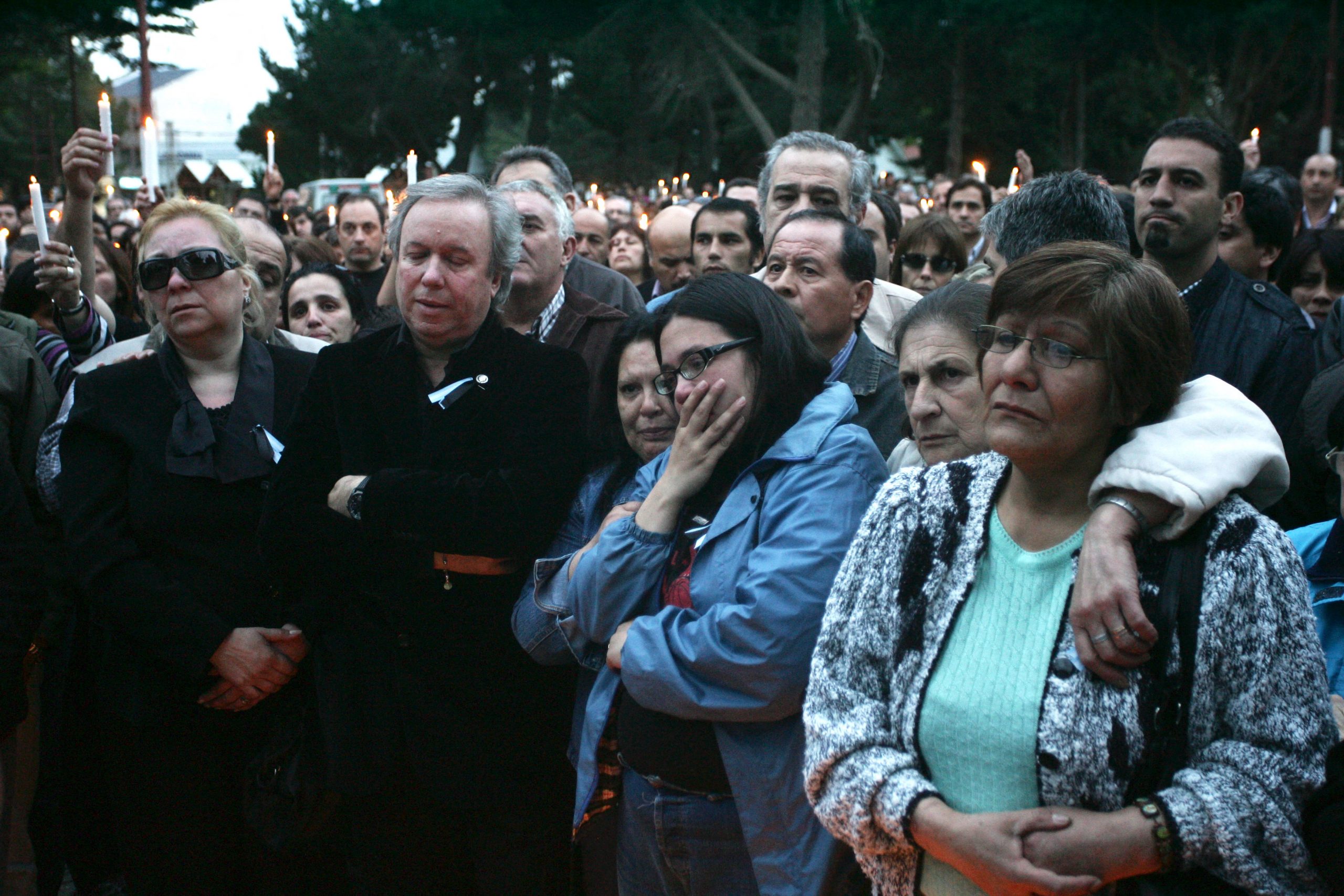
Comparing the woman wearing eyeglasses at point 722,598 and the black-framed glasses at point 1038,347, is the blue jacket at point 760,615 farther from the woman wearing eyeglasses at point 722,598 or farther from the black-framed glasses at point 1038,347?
the black-framed glasses at point 1038,347

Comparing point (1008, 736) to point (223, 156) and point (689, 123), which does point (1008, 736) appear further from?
point (223, 156)

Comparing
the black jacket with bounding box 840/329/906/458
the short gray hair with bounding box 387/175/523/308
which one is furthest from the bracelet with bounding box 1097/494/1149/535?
the short gray hair with bounding box 387/175/523/308

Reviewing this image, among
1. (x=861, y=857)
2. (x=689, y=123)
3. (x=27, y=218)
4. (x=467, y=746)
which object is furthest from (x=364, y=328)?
(x=689, y=123)

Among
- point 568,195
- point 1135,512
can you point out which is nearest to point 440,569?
point 1135,512

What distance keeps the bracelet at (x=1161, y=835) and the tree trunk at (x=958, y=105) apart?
104ft

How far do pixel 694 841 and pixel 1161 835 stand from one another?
3.47 ft

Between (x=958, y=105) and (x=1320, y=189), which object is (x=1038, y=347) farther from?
(x=958, y=105)

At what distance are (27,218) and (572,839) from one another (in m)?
13.0

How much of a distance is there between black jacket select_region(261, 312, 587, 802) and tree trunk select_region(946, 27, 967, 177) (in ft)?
100

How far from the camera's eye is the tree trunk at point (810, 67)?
90.1ft

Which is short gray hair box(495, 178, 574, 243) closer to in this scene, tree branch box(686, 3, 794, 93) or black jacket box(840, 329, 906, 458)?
black jacket box(840, 329, 906, 458)

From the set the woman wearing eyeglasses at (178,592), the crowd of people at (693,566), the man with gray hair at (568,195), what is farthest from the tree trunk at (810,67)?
the woman wearing eyeglasses at (178,592)

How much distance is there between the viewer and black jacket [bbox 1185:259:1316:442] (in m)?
3.60

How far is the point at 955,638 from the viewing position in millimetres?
2254
